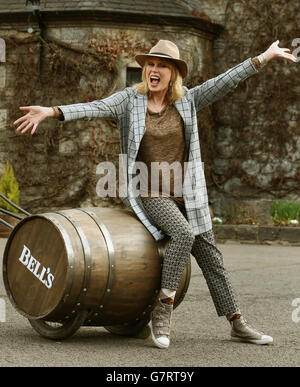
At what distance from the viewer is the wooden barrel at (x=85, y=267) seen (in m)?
4.62

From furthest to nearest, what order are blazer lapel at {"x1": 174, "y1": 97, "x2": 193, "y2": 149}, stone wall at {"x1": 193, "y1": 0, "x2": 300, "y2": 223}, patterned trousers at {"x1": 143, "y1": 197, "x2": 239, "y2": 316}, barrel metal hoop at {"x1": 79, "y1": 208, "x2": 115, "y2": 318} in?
stone wall at {"x1": 193, "y1": 0, "x2": 300, "y2": 223} → blazer lapel at {"x1": 174, "y1": 97, "x2": 193, "y2": 149} → patterned trousers at {"x1": 143, "y1": 197, "x2": 239, "y2": 316} → barrel metal hoop at {"x1": 79, "y1": 208, "x2": 115, "y2": 318}

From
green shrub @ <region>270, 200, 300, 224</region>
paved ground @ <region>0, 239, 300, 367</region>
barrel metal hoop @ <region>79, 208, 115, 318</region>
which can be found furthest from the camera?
green shrub @ <region>270, 200, 300, 224</region>

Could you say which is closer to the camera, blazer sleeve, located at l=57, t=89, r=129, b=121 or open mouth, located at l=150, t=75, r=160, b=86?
blazer sleeve, located at l=57, t=89, r=129, b=121

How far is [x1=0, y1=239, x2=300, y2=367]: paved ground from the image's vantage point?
430 centimetres

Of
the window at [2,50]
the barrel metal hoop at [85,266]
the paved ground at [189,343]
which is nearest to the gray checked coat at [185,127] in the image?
the barrel metal hoop at [85,266]

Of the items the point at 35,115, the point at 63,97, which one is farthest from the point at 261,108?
the point at 35,115

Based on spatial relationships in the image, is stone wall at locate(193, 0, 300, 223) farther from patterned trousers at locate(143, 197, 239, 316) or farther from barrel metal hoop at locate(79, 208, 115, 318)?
barrel metal hoop at locate(79, 208, 115, 318)

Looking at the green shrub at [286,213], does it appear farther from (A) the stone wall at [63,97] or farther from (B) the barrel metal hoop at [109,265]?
(B) the barrel metal hoop at [109,265]

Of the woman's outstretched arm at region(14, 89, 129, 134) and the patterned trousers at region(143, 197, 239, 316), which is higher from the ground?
the woman's outstretched arm at region(14, 89, 129, 134)

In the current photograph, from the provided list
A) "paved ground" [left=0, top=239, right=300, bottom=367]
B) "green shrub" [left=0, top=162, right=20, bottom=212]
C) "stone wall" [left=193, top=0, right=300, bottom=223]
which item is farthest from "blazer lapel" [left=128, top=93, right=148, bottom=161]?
"stone wall" [left=193, top=0, right=300, bottom=223]

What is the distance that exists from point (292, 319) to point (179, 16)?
993 cm

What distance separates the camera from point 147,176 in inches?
199
